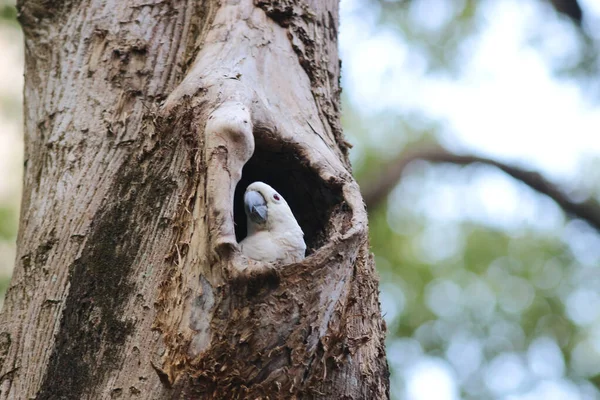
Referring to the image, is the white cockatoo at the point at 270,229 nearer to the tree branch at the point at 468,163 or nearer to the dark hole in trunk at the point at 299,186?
the dark hole in trunk at the point at 299,186

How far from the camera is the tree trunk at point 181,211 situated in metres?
2.05

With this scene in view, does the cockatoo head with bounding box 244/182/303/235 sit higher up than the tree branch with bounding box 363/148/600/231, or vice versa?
the cockatoo head with bounding box 244/182/303/235

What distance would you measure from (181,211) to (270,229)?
693 millimetres

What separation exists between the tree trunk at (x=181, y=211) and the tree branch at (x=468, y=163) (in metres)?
3.15

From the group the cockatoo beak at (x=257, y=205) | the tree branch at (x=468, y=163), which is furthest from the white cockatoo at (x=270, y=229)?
the tree branch at (x=468, y=163)

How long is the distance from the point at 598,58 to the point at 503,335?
3459 mm

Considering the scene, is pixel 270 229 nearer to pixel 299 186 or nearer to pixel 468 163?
pixel 299 186

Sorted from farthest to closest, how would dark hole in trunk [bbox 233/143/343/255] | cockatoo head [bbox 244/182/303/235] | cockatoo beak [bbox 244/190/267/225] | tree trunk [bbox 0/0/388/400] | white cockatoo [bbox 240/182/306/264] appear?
cockatoo beak [bbox 244/190/267/225], cockatoo head [bbox 244/182/303/235], white cockatoo [bbox 240/182/306/264], dark hole in trunk [bbox 233/143/343/255], tree trunk [bbox 0/0/388/400]

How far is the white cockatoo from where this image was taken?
2.73 metres

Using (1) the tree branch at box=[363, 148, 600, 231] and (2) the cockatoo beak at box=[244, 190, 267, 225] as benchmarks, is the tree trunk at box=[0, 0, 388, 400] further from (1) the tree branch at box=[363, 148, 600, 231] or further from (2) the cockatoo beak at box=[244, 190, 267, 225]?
(1) the tree branch at box=[363, 148, 600, 231]

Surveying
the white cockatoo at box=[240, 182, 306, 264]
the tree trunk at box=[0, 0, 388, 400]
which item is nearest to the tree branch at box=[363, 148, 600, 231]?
the tree trunk at box=[0, 0, 388, 400]

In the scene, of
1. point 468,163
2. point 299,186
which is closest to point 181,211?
point 299,186

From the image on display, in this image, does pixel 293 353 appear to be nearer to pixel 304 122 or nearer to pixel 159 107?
pixel 304 122

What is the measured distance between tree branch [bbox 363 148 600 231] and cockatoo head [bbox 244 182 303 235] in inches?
132
